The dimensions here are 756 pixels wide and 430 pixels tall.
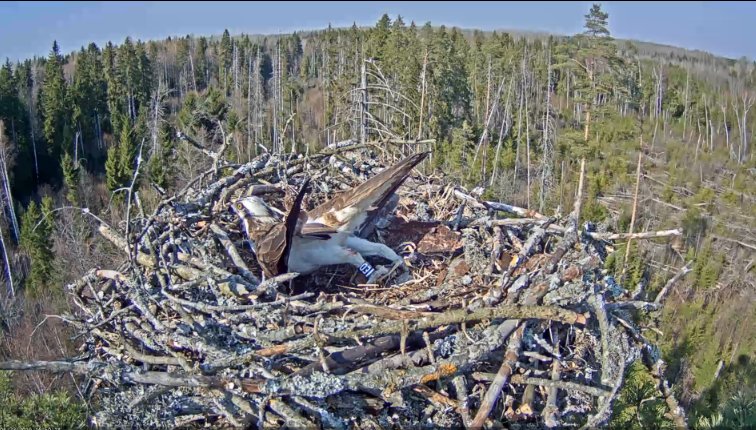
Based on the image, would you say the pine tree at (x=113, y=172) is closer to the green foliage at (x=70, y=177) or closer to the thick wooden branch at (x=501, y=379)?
the green foliage at (x=70, y=177)

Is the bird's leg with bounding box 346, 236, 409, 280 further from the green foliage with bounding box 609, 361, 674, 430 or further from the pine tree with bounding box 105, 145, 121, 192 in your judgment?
the pine tree with bounding box 105, 145, 121, 192

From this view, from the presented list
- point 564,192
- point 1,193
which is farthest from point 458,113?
point 1,193

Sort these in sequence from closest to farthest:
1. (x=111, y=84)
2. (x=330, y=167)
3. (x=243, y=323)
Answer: (x=243, y=323) → (x=330, y=167) → (x=111, y=84)

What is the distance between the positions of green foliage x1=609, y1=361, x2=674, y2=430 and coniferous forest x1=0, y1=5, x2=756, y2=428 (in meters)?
0.01

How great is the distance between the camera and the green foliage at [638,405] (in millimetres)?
3443

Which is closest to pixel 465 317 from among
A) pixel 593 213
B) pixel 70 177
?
pixel 593 213

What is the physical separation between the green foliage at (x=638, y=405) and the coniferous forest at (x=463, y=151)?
11 millimetres

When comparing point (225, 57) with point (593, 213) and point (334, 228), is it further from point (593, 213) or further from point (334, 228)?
point (334, 228)

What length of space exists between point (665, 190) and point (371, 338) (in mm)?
30955

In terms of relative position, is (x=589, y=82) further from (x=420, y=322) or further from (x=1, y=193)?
(x=1, y=193)

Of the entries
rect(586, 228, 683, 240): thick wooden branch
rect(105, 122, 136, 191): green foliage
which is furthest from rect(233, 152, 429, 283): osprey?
rect(105, 122, 136, 191): green foliage

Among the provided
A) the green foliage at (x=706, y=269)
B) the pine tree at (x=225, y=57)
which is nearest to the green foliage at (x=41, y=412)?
the green foliage at (x=706, y=269)

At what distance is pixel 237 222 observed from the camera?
17.4 feet

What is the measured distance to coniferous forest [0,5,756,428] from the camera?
8.23 meters
